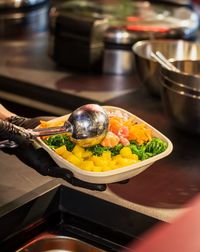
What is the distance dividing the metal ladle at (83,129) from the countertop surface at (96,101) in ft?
0.52

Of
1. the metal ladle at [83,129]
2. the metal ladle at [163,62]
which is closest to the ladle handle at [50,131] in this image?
the metal ladle at [83,129]

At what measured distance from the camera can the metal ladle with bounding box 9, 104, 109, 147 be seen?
1.10 m

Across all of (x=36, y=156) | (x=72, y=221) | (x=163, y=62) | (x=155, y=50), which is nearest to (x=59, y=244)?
(x=72, y=221)

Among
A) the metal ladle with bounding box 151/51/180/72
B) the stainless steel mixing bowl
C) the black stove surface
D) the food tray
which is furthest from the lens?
the stainless steel mixing bowl

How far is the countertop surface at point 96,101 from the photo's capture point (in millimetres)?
1236

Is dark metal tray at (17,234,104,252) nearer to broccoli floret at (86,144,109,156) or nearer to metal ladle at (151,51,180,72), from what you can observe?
broccoli floret at (86,144,109,156)

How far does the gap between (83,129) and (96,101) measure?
2.13 ft

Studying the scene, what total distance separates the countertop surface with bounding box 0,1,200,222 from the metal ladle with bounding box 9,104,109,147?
158 mm

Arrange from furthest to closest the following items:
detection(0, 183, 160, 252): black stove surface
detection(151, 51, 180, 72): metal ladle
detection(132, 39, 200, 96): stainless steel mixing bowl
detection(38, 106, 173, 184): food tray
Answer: detection(132, 39, 200, 96): stainless steel mixing bowl → detection(151, 51, 180, 72): metal ladle → detection(0, 183, 160, 252): black stove surface → detection(38, 106, 173, 184): food tray

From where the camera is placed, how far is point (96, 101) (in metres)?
1.75

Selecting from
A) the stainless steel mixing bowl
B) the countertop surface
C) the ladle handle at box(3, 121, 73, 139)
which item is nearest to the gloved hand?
the ladle handle at box(3, 121, 73, 139)

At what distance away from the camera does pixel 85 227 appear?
122 centimetres

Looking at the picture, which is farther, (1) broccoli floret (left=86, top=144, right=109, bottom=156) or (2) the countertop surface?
(2) the countertop surface

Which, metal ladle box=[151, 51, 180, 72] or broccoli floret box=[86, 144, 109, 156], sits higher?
metal ladle box=[151, 51, 180, 72]
